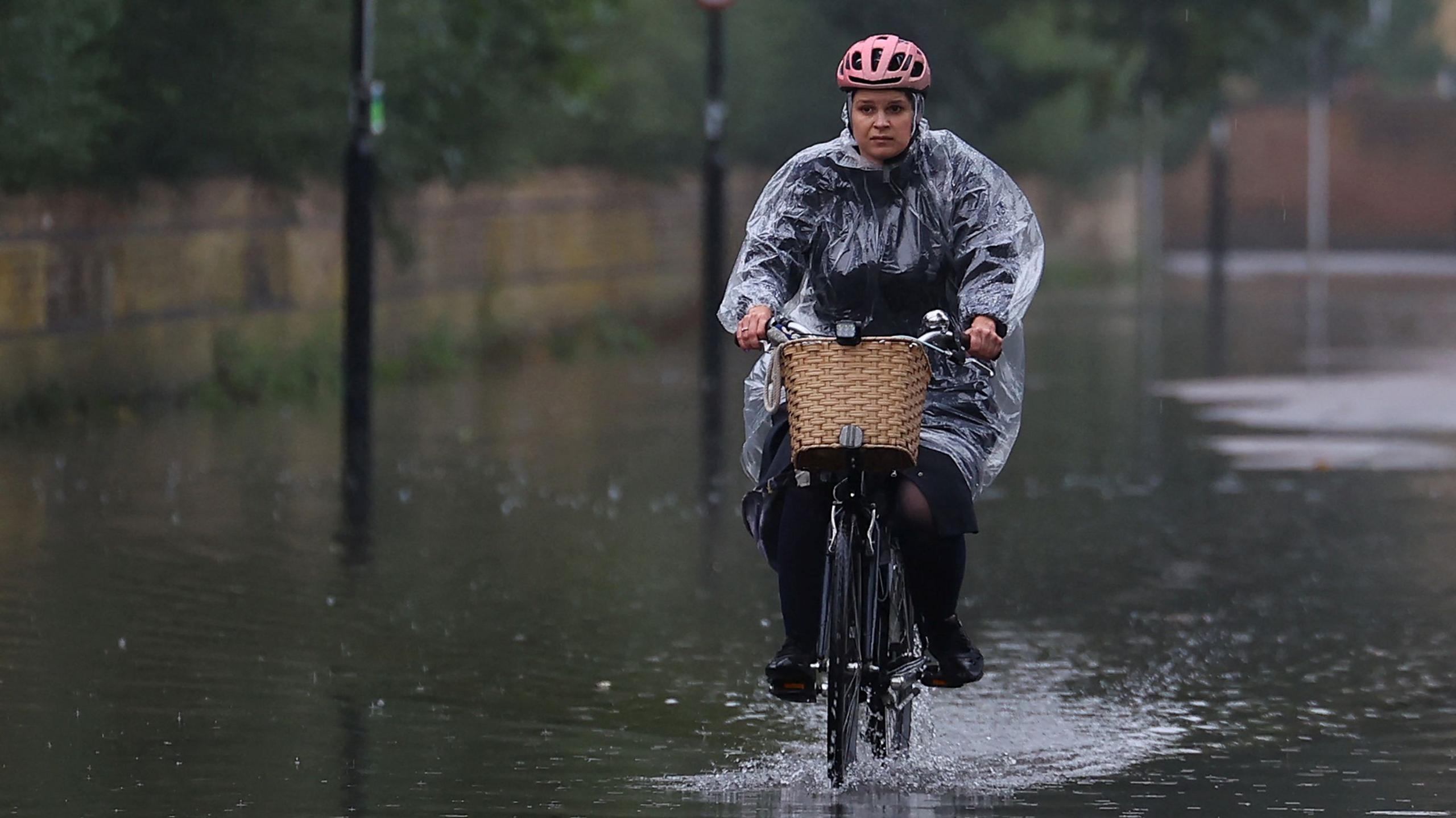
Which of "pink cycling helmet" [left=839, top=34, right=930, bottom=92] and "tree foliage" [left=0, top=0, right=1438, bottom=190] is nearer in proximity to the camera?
"pink cycling helmet" [left=839, top=34, right=930, bottom=92]

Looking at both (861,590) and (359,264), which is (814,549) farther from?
(359,264)

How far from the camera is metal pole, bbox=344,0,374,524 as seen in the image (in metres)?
14.1

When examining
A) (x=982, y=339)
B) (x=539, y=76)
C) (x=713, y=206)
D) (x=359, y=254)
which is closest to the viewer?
(x=982, y=339)

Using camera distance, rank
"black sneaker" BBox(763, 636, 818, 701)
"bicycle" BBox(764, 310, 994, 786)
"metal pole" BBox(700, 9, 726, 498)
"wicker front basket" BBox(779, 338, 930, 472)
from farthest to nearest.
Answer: "metal pole" BBox(700, 9, 726, 498)
"black sneaker" BBox(763, 636, 818, 701)
"bicycle" BBox(764, 310, 994, 786)
"wicker front basket" BBox(779, 338, 930, 472)

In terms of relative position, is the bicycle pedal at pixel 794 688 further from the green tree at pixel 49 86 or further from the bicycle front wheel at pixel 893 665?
the green tree at pixel 49 86

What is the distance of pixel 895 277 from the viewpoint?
22.8 feet

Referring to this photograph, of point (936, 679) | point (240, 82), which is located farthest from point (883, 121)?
point (240, 82)

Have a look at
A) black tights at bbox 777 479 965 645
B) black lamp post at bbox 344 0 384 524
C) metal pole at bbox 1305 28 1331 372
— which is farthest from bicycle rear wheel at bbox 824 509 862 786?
metal pole at bbox 1305 28 1331 372

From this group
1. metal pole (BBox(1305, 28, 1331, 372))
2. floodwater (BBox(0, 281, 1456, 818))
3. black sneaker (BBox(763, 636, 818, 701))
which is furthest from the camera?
metal pole (BBox(1305, 28, 1331, 372))

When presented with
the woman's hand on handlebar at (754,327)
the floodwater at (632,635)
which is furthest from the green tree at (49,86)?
the woman's hand on handlebar at (754,327)

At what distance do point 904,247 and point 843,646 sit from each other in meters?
1.01

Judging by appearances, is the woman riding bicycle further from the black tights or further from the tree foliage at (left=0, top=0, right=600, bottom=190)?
the tree foliage at (left=0, top=0, right=600, bottom=190)

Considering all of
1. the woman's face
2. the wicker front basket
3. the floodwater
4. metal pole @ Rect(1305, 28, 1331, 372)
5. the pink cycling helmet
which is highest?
metal pole @ Rect(1305, 28, 1331, 372)

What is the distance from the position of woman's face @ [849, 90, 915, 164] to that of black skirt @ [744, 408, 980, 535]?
0.69 meters
